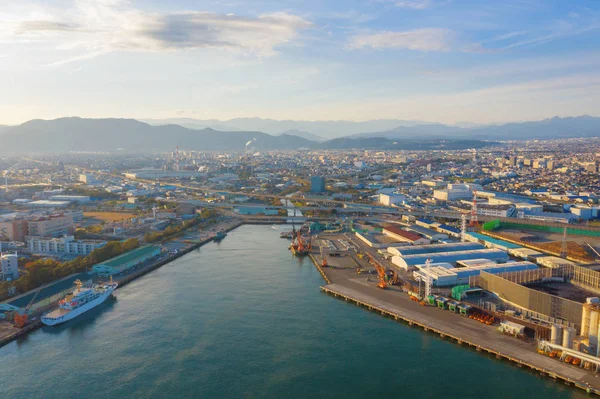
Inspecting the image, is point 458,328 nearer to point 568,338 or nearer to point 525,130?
point 568,338

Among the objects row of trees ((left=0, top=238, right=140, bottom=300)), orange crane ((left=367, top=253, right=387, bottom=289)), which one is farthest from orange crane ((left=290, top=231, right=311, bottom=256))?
row of trees ((left=0, top=238, right=140, bottom=300))

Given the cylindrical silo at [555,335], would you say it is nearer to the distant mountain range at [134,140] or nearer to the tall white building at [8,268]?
the tall white building at [8,268]

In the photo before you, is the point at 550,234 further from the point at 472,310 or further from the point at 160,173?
the point at 160,173

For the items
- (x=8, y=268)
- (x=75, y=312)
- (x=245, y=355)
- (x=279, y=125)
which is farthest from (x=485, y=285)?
(x=279, y=125)

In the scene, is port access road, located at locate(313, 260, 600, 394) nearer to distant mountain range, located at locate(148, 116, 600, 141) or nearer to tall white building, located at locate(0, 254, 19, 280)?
tall white building, located at locate(0, 254, 19, 280)

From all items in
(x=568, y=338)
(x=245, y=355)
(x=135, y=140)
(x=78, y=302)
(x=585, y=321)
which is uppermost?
(x=135, y=140)

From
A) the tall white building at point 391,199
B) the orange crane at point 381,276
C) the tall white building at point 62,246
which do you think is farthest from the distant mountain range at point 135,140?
the tall white building at point 62,246
